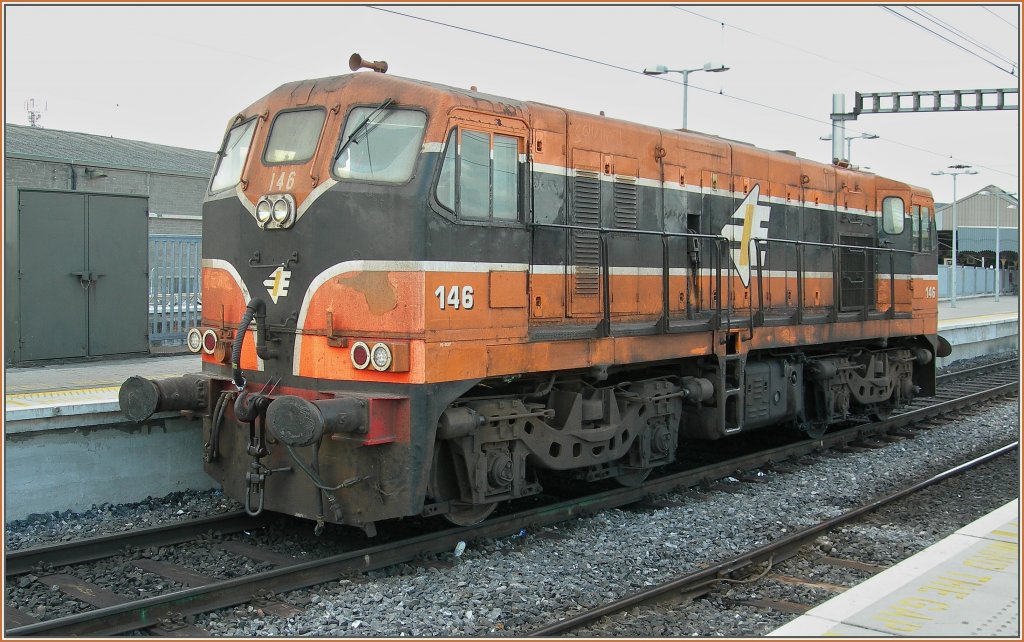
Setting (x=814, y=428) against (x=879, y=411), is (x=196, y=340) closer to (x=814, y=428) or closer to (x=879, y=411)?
(x=814, y=428)

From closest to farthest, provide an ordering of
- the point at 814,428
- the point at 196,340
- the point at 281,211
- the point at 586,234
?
1. the point at 281,211
2. the point at 196,340
3. the point at 586,234
4. the point at 814,428

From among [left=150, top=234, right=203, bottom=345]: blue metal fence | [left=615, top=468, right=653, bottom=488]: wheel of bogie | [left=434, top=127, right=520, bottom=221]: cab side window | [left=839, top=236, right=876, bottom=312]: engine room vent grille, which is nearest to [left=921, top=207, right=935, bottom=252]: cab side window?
[left=839, top=236, right=876, bottom=312]: engine room vent grille

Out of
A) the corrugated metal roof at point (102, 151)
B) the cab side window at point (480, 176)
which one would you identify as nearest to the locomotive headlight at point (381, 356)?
the cab side window at point (480, 176)

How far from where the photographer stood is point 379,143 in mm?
6574

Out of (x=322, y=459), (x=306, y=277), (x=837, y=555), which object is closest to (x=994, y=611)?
(x=837, y=555)

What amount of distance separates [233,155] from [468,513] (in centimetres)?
361

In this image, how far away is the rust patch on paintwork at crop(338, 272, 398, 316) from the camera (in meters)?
6.30

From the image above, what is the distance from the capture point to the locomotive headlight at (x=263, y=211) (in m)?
6.86

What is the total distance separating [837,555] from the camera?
23.9 ft

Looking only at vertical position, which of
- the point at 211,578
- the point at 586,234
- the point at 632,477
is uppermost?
the point at 586,234

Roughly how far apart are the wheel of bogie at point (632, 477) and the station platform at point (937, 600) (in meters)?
3.12

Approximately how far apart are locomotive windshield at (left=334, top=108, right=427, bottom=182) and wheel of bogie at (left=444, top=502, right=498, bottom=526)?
8.59 ft

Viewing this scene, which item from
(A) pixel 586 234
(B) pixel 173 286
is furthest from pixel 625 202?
(B) pixel 173 286

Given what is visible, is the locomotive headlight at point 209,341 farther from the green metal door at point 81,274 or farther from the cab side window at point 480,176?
the green metal door at point 81,274
